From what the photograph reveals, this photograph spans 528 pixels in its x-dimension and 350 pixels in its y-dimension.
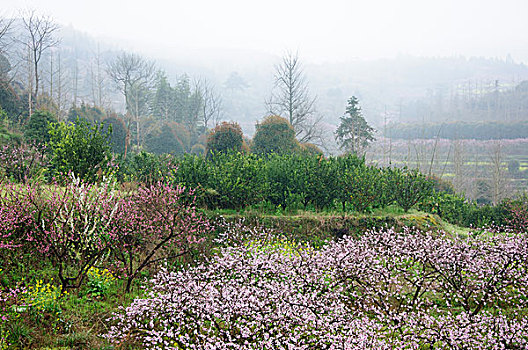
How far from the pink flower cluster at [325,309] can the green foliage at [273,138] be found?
29.2 ft

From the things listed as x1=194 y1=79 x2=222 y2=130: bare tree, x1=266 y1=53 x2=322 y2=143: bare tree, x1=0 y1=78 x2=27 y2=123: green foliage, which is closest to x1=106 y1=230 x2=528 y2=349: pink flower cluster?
x1=266 y1=53 x2=322 y2=143: bare tree

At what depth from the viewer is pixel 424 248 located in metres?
5.58

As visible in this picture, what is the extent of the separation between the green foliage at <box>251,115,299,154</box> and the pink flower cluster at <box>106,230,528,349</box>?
8.91m

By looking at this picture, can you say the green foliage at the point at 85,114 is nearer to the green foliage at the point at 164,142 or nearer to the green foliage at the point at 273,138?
the green foliage at the point at 164,142

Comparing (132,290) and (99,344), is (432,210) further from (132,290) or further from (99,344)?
(99,344)

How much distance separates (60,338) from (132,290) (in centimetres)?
154

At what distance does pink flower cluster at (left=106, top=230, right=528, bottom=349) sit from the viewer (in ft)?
13.4

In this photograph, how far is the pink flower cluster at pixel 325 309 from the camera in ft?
13.4

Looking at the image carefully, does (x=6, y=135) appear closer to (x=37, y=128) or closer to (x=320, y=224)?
(x=37, y=128)

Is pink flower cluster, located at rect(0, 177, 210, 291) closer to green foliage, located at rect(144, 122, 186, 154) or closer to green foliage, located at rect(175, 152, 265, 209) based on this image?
green foliage, located at rect(175, 152, 265, 209)

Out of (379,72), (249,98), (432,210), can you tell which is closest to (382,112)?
(249,98)

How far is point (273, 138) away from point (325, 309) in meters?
10.7

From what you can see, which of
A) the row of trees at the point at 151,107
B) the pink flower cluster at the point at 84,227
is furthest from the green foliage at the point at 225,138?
the pink flower cluster at the point at 84,227

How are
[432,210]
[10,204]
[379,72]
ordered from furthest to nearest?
1. [379,72]
2. [432,210]
3. [10,204]
